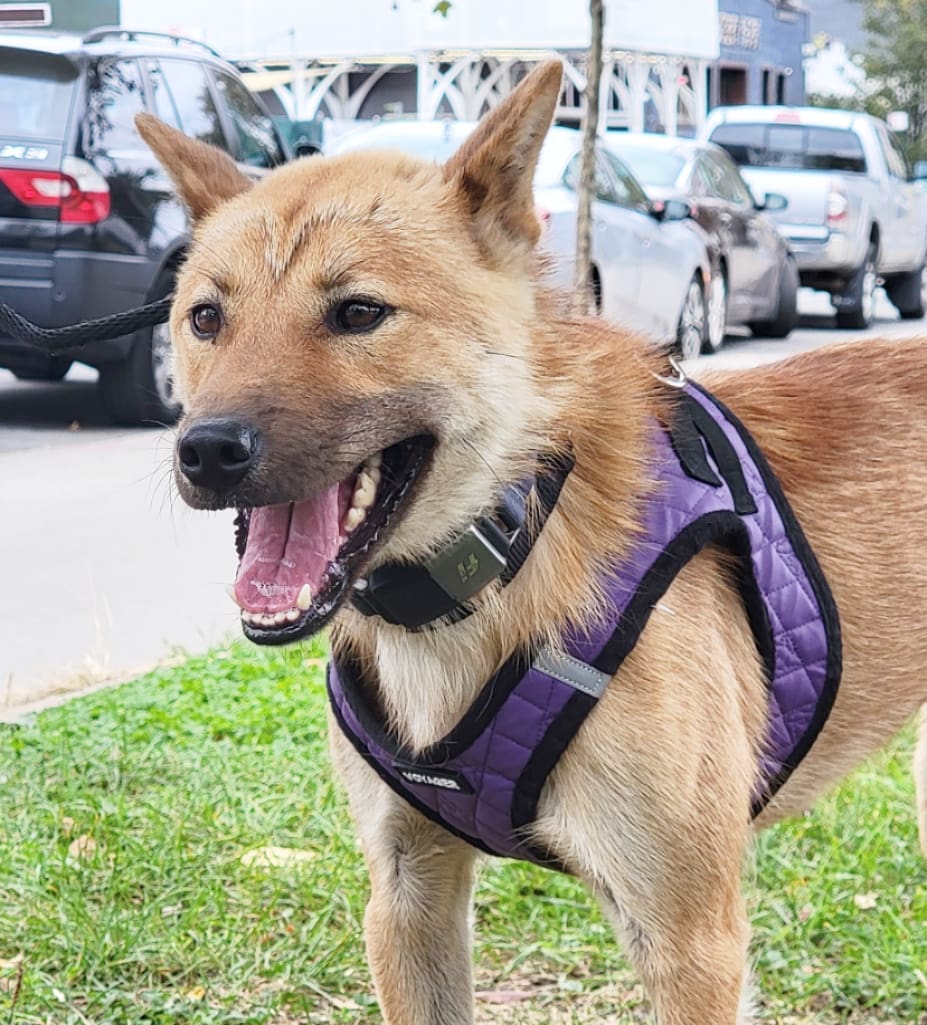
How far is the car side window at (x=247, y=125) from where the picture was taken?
10.8m

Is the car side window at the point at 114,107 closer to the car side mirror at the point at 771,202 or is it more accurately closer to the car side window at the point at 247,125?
the car side window at the point at 247,125

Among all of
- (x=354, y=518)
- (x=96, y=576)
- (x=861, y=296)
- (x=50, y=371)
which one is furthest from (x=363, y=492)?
(x=861, y=296)

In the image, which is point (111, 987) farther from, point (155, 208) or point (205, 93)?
point (205, 93)

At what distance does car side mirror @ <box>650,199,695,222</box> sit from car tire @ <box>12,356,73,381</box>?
16.3ft

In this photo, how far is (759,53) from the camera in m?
40.0

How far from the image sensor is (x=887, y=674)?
10.1ft

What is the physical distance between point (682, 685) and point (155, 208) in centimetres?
752

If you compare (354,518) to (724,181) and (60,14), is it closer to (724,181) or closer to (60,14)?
(724,181)

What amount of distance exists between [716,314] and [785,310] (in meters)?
1.95

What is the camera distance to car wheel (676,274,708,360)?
43.7ft

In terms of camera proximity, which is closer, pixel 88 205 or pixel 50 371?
pixel 88 205

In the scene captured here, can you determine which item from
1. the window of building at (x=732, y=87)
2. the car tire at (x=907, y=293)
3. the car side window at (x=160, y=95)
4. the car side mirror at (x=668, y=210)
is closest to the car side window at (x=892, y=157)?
the car tire at (x=907, y=293)

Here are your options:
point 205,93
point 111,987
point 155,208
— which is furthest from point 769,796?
point 205,93

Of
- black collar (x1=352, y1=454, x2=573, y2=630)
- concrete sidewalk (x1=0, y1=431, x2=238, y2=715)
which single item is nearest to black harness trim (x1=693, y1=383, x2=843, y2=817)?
black collar (x1=352, y1=454, x2=573, y2=630)
